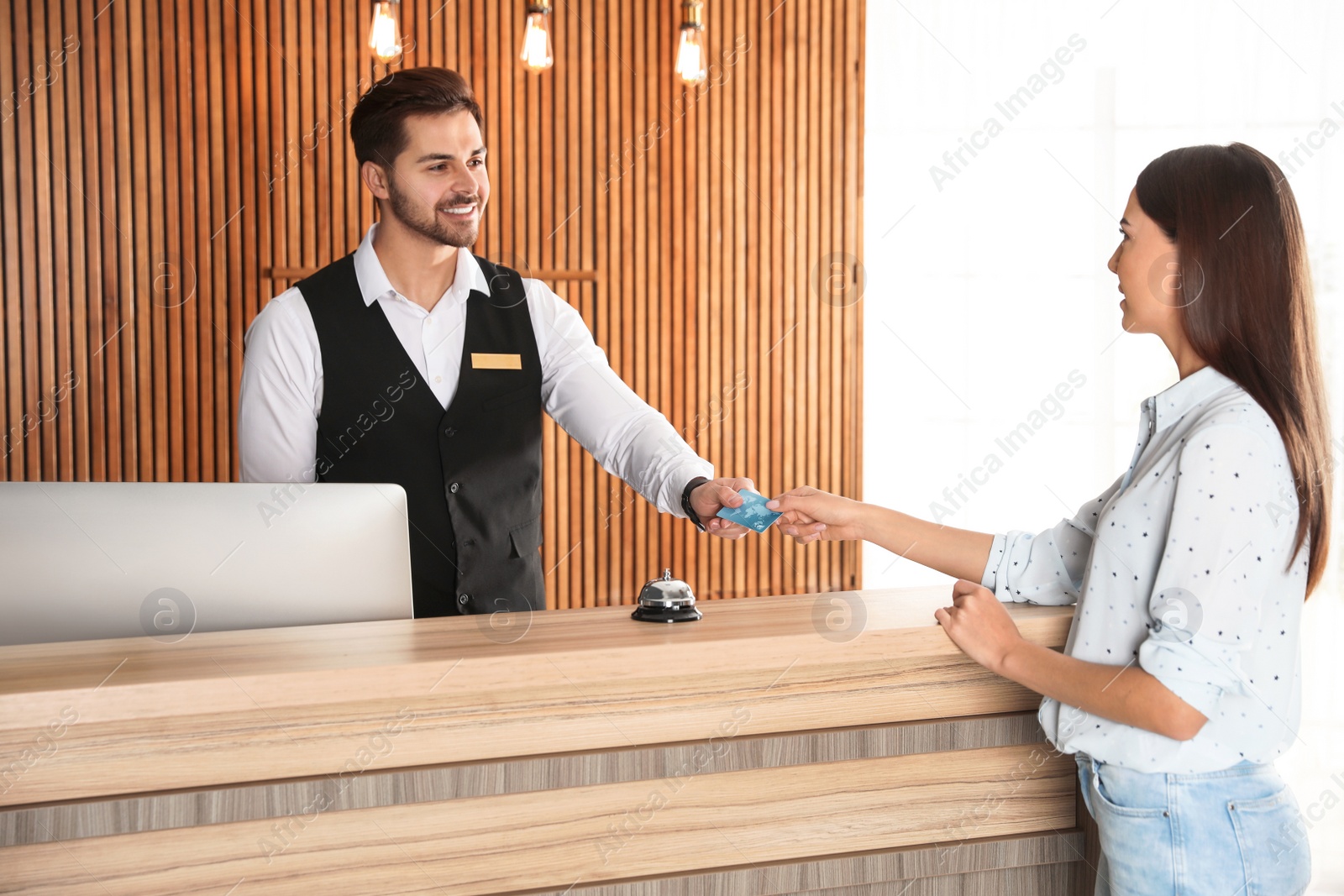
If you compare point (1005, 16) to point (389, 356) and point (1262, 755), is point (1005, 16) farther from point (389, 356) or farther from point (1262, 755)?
point (1262, 755)

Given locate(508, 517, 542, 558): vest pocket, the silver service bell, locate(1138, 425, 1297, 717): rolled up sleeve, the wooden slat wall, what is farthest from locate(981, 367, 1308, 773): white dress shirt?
the wooden slat wall

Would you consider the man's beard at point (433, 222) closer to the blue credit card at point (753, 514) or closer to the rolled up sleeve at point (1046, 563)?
the blue credit card at point (753, 514)

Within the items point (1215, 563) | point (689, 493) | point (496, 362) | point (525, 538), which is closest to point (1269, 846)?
point (1215, 563)

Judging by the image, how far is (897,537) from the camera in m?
1.80

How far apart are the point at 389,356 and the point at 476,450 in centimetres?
30

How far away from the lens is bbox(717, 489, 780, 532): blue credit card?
1775 mm

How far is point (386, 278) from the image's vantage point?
8.25 ft

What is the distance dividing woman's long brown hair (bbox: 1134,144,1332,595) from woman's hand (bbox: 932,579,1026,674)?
0.38 metres

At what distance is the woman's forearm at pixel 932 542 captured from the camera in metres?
1.76

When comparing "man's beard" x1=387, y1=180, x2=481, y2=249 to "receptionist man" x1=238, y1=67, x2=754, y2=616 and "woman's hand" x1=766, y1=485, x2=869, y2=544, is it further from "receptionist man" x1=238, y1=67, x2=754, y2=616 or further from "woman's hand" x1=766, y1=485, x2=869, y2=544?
"woman's hand" x1=766, y1=485, x2=869, y2=544

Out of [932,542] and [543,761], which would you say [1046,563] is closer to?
[932,542]

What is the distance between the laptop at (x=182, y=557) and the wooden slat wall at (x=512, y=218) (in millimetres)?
2926

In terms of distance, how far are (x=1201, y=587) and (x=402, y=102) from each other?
2.08 m

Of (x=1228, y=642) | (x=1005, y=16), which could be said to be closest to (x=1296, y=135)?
(x=1005, y=16)
